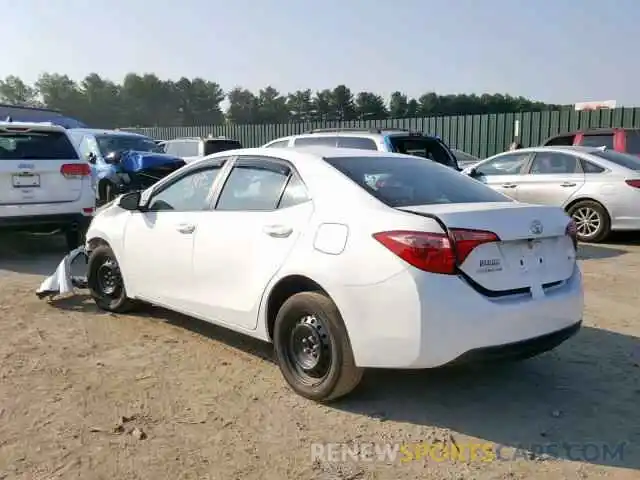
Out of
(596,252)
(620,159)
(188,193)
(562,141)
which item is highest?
(562,141)

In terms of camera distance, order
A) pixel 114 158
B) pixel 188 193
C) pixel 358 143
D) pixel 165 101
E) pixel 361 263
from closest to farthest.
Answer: pixel 361 263 < pixel 188 193 < pixel 358 143 < pixel 114 158 < pixel 165 101

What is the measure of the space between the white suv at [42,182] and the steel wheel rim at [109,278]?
9.64 ft

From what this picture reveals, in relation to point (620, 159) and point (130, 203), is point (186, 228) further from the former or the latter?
point (620, 159)

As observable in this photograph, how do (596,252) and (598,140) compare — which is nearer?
(596,252)

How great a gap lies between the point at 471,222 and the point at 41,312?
4268 mm

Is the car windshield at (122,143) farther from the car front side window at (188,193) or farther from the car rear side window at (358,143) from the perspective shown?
the car front side window at (188,193)

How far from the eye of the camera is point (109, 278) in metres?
5.95

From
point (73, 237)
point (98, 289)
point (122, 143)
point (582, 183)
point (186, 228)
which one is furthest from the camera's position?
point (122, 143)

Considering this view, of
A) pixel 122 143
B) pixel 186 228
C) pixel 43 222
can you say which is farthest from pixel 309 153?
pixel 122 143

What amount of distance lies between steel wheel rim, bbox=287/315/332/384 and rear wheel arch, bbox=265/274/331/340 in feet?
0.61

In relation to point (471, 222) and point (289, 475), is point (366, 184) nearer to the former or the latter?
point (471, 222)

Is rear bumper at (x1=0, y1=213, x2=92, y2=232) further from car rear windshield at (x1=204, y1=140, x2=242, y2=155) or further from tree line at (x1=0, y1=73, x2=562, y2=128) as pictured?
tree line at (x1=0, y1=73, x2=562, y2=128)

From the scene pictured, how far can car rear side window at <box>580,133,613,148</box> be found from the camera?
12.6m

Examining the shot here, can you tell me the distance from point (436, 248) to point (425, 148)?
7.51m
